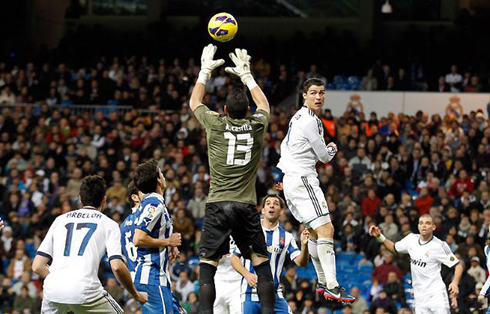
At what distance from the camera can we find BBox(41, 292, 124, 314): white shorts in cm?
880

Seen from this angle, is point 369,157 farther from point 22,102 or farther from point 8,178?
point 22,102

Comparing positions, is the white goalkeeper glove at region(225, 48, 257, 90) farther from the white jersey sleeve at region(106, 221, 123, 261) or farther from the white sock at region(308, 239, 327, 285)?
the white sock at region(308, 239, 327, 285)

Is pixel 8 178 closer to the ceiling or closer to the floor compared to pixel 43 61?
closer to the floor

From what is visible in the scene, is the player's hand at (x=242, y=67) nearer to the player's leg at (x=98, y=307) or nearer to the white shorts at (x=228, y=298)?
the player's leg at (x=98, y=307)

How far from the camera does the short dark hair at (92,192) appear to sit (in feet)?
29.4

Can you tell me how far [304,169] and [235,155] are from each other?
1435 millimetres

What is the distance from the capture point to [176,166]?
23.3m

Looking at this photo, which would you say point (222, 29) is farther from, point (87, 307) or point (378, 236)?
point (378, 236)

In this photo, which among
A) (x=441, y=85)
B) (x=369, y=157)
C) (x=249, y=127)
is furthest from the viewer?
(x=441, y=85)

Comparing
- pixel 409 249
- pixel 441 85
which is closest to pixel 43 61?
pixel 441 85

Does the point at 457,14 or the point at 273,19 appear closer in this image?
the point at 457,14

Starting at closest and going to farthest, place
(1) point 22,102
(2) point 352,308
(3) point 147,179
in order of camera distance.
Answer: (3) point 147,179 → (2) point 352,308 → (1) point 22,102

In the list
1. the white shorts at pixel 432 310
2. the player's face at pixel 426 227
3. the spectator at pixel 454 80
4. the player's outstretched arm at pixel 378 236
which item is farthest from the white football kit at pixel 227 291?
the spectator at pixel 454 80

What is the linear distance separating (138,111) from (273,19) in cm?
834
